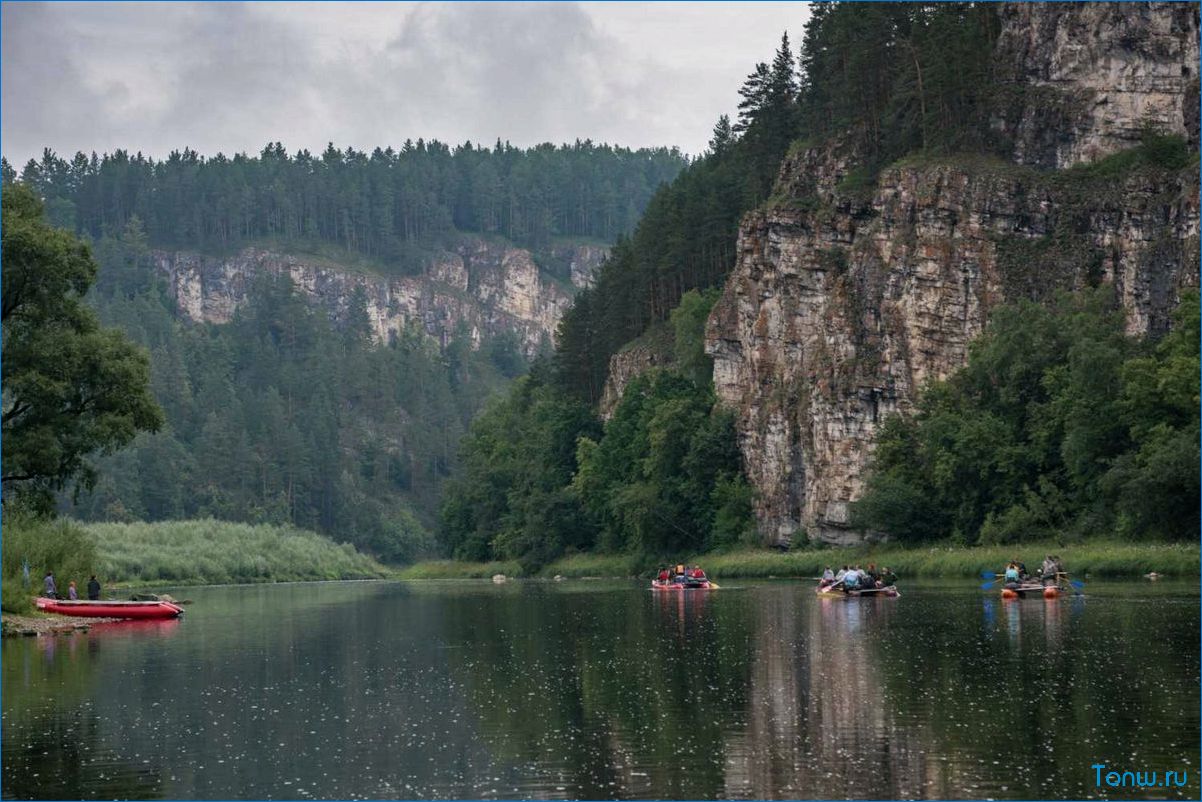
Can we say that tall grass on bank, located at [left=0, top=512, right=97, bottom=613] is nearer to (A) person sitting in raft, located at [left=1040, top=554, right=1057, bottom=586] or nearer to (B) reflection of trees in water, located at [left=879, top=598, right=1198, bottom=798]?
(B) reflection of trees in water, located at [left=879, top=598, right=1198, bottom=798]

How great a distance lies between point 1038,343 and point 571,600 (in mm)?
30883

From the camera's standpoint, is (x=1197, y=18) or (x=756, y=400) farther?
(x=756, y=400)

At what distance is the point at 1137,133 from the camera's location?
100 m

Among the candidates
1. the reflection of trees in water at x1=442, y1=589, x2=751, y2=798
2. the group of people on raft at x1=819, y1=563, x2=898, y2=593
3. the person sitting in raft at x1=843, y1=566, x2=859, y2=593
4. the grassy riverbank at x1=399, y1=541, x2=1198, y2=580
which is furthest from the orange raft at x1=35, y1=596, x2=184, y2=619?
the grassy riverbank at x1=399, y1=541, x2=1198, y2=580

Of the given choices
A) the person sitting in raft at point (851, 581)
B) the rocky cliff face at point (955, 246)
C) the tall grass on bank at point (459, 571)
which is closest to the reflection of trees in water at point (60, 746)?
the person sitting in raft at point (851, 581)

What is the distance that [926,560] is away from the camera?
91.7 meters

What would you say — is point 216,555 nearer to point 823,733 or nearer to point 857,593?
point 857,593

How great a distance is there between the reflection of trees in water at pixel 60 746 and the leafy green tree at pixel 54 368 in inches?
547

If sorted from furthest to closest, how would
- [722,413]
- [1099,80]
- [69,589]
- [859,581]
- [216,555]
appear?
1. [216,555]
2. [722,413]
3. [1099,80]
4. [859,581]
5. [69,589]

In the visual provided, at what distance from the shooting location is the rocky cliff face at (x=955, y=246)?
96.9m

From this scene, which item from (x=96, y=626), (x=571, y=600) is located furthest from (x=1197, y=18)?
(x=96, y=626)

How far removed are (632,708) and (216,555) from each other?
124 m

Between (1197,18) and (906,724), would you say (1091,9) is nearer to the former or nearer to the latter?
(1197,18)

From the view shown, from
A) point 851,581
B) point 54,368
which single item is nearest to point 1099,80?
point 851,581
